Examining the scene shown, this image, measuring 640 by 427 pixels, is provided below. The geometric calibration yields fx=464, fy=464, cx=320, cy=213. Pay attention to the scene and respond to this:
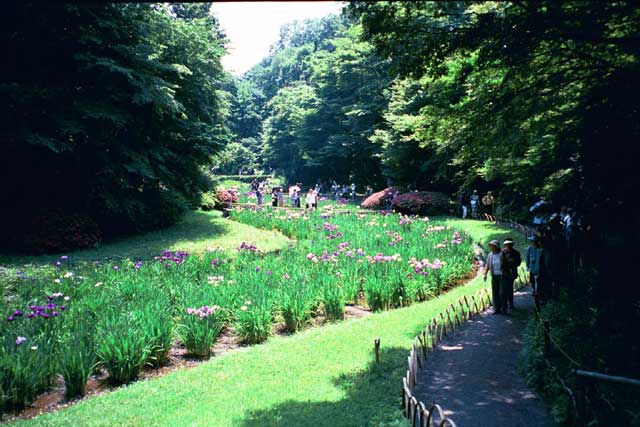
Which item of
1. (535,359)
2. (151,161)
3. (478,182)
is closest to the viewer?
(535,359)

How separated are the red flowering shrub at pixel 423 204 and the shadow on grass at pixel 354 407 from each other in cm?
1956

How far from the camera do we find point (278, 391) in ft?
20.0

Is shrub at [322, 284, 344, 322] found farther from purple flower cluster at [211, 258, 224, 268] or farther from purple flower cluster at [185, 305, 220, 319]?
purple flower cluster at [211, 258, 224, 268]

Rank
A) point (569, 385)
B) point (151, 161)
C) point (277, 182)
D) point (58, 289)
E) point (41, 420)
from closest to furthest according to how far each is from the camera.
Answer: point (569, 385), point (41, 420), point (58, 289), point (151, 161), point (277, 182)

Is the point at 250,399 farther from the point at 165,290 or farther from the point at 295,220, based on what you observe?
the point at 295,220

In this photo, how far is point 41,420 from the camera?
558 centimetres

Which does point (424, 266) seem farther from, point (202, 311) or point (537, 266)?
point (202, 311)

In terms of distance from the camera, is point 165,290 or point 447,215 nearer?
point 165,290

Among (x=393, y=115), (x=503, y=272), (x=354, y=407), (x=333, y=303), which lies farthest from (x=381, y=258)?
(x=393, y=115)

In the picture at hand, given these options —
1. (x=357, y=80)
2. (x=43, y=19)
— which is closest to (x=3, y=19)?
(x=43, y=19)

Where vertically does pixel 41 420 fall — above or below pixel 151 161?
below

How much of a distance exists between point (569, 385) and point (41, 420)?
6.11m

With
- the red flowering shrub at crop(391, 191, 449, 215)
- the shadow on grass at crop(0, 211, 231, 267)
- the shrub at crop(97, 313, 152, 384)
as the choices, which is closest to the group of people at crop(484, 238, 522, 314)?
the shrub at crop(97, 313, 152, 384)

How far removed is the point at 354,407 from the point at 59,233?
44.9 feet
